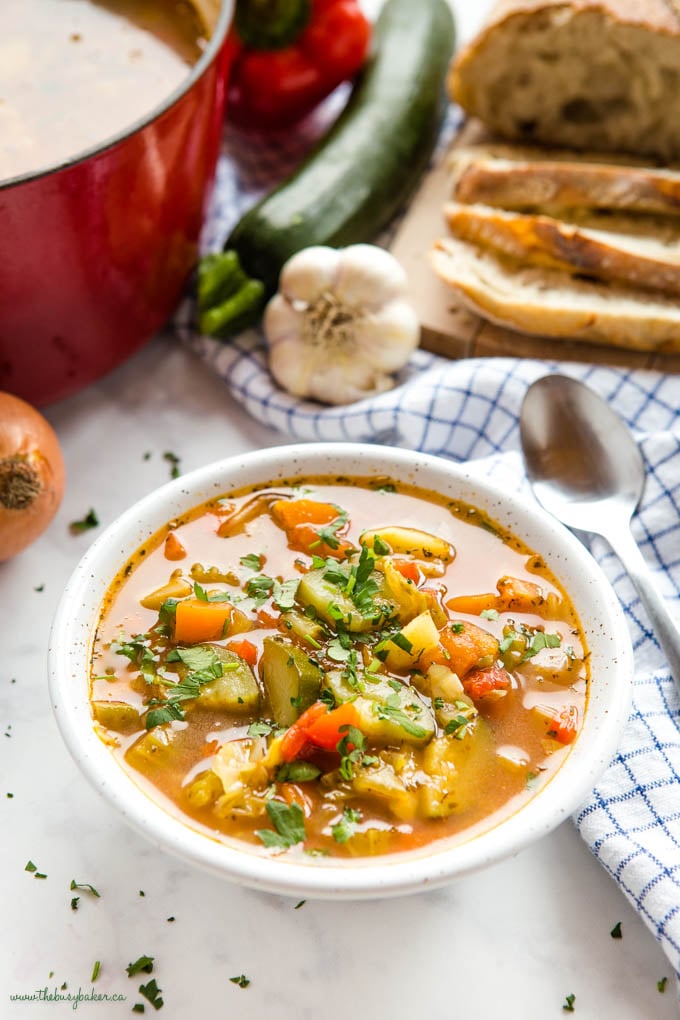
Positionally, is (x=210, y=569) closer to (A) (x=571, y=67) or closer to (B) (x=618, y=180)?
(B) (x=618, y=180)

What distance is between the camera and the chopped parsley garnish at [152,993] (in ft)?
6.36

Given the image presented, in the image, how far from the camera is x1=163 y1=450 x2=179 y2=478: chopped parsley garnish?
2982 millimetres

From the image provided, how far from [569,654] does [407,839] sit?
20.8 inches

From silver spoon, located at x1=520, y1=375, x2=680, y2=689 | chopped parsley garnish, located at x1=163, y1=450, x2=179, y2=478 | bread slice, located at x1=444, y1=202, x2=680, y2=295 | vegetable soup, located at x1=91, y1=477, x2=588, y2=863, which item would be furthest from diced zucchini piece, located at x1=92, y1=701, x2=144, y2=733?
bread slice, located at x1=444, y1=202, x2=680, y2=295

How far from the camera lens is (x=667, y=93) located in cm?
346

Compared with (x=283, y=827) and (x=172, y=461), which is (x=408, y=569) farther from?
(x=172, y=461)

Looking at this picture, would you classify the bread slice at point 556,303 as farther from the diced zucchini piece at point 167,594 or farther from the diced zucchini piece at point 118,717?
the diced zucchini piece at point 118,717

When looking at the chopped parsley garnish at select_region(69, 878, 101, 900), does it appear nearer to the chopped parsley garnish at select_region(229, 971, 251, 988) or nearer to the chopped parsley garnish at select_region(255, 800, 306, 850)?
the chopped parsley garnish at select_region(229, 971, 251, 988)

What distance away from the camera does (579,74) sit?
3.54 m

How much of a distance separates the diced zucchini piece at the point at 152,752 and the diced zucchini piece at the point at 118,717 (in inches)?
1.5

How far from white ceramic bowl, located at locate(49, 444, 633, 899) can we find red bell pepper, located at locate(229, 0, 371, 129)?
2011 mm

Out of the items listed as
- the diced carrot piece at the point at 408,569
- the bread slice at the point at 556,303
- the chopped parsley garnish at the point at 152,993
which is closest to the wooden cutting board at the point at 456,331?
the bread slice at the point at 556,303

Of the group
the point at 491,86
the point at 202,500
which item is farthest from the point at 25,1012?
the point at 491,86

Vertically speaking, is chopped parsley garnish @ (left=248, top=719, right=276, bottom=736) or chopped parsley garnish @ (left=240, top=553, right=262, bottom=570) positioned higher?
chopped parsley garnish @ (left=240, top=553, right=262, bottom=570)
